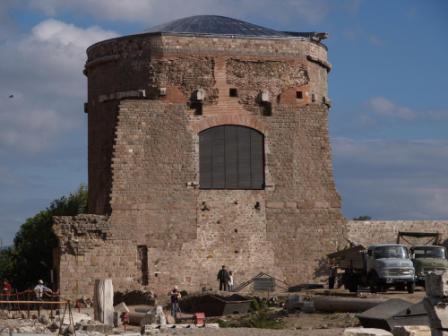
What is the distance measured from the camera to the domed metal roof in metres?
37.8

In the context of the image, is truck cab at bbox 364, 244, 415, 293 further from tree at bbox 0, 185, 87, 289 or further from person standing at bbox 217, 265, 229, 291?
tree at bbox 0, 185, 87, 289

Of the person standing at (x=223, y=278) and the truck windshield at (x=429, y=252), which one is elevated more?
the truck windshield at (x=429, y=252)

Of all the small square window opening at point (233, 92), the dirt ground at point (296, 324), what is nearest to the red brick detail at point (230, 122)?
the small square window opening at point (233, 92)

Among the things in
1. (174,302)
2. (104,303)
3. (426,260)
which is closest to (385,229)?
(426,260)

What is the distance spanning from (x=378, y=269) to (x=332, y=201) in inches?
223

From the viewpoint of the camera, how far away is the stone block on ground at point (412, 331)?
20.5 meters

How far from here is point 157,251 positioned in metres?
35.4

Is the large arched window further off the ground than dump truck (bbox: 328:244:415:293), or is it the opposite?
the large arched window

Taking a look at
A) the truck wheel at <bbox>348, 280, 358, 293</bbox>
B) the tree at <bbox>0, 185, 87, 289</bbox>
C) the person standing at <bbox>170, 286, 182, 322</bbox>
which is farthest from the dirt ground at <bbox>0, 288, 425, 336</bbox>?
the tree at <bbox>0, 185, 87, 289</bbox>

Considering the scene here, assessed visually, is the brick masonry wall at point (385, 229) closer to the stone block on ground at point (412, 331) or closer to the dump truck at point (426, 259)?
the dump truck at point (426, 259)

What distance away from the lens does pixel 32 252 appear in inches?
2254

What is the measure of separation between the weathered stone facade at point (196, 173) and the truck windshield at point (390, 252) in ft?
14.8

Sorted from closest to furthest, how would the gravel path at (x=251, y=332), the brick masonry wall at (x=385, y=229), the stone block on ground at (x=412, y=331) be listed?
the stone block on ground at (x=412, y=331) → the gravel path at (x=251, y=332) → the brick masonry wall at (x=385, y=229)

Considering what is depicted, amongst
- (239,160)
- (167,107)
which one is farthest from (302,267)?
(167,107)
